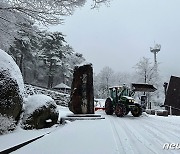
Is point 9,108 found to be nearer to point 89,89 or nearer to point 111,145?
point 111,145

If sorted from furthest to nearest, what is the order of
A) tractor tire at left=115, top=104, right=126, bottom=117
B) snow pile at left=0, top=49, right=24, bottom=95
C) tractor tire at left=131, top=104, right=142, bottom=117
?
1. tractor tire at left=131, top=104, right=142, bottom=117
2. tractor tire at left=115, top=104, right=126, bottom=117
3. snow pile at left=0, top=49, right=24, bottom=95

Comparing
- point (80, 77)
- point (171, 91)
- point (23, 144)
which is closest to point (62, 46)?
point (171, 91)

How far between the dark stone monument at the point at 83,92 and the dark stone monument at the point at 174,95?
2068cm

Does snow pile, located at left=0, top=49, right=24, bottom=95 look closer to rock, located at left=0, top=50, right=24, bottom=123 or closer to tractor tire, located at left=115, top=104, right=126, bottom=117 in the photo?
rock, located at left=0, top=50, right=24, bottom=123

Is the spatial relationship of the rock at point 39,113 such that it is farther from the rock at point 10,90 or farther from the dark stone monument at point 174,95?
the dark stone monument at point 174,95

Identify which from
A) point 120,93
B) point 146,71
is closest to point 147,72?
point 146,71

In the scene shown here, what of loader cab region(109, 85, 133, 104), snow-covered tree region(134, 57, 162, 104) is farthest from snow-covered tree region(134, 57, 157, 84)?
loader cab region(109, 85, 133, 104)

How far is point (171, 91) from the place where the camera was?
1234 inches

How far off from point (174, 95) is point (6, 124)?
27846 mm

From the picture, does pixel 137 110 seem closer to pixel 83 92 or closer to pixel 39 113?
pixel 83 92

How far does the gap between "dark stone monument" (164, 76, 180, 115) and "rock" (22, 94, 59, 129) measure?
2490cm

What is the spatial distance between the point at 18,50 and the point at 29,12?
28.0 meters

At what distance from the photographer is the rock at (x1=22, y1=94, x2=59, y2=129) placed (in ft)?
24.8

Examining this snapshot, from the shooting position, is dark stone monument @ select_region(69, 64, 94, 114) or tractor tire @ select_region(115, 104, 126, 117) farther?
tractor tire @ select_region(115, 104, 126, 117)
